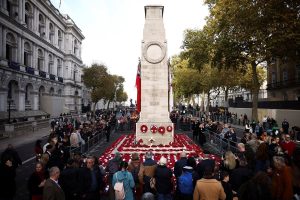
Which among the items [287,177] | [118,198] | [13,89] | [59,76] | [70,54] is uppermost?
[70,54]

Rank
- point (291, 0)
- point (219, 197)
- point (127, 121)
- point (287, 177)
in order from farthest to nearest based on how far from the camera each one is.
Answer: point (127, 121), point (291, 0), point (287, 177), point (219, 197)

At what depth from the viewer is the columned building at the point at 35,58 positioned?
39894 mm

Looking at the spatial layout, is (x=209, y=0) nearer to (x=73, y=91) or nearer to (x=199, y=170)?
(x=199, y=170)

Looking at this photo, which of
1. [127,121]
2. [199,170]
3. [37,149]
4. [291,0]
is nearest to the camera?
[199,170]

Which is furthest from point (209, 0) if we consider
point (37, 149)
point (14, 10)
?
point (37, 149)

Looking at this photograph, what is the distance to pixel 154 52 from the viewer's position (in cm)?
2239

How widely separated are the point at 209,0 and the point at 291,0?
17615 mm

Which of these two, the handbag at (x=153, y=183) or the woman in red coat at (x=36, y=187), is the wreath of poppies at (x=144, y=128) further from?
the woman in red coat at (x=36, y=187)

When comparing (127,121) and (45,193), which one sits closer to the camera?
(45,193)

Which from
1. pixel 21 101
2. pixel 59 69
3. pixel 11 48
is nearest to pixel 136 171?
pixel 21 101

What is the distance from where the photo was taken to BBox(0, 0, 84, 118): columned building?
39894mm

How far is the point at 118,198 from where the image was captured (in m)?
7.34

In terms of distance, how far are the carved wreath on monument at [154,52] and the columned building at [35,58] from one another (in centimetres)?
1845

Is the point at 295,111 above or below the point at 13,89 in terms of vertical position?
below
